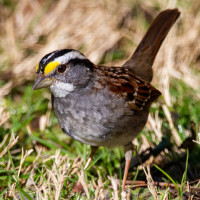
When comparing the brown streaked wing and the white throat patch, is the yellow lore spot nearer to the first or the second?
the white throat patch

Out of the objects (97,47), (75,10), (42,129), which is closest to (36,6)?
(75,10)

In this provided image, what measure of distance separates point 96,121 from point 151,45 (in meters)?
1.67

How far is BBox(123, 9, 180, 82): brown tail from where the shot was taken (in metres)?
4.65

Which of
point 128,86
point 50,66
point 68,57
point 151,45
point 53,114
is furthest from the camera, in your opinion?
point 53,114

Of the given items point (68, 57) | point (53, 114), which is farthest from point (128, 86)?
point (53, 114)

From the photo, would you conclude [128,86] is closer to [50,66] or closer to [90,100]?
[90,100]

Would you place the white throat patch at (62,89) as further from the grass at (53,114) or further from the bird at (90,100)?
the grass at (53,114)

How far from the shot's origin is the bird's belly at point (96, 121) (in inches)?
137

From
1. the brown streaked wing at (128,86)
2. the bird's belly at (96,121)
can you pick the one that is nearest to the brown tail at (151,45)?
the brown streaked wing at (128,86)

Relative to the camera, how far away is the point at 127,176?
4.16 meters

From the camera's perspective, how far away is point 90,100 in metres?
3.52

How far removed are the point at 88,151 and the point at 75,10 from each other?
11.8 ft

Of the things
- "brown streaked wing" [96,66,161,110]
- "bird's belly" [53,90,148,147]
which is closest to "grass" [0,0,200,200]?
"bird's belly" [53,90,148,147]

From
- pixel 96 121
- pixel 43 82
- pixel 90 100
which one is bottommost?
pixel 96 121
